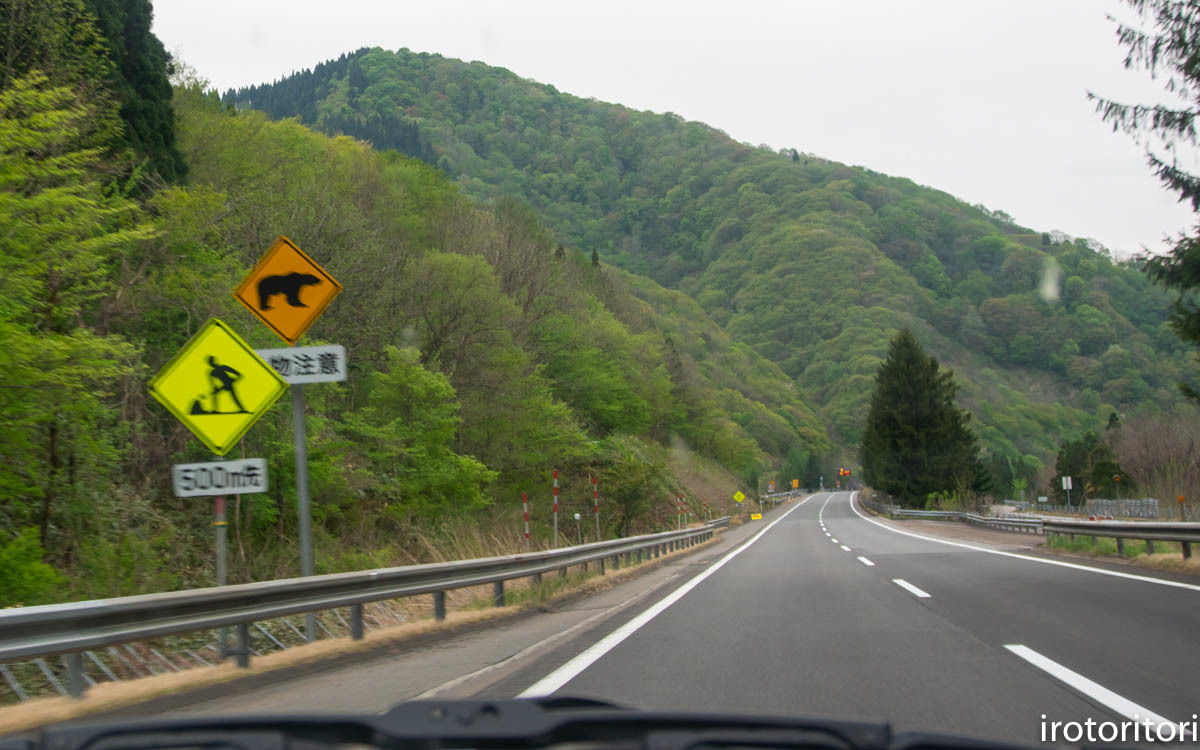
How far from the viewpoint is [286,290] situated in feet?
30.9

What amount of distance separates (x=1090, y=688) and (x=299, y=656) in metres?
6.02

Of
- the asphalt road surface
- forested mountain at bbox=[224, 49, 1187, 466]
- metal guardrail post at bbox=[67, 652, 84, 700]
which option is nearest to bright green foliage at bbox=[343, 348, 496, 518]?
the asphalt road surface

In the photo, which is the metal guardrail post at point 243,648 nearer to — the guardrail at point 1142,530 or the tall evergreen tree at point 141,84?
the guardrail at point 1142,530

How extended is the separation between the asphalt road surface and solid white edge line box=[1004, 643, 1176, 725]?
0.02 m

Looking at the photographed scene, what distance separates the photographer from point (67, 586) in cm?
1180

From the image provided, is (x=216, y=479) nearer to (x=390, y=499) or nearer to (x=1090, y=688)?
(x=1090, y=688)

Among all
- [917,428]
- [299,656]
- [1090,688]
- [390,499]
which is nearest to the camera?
[1090,688]

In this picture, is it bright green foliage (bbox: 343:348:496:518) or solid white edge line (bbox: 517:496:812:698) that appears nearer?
solid white edge line (bbox: 517:496:812:698)

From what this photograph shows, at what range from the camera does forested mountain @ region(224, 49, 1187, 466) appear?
118 meters

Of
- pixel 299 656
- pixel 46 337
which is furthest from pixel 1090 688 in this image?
pixel 46 337

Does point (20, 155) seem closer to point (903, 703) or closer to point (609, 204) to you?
point (903, 703)

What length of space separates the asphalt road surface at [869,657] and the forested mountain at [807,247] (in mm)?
88763

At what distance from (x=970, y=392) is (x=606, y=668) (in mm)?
127032

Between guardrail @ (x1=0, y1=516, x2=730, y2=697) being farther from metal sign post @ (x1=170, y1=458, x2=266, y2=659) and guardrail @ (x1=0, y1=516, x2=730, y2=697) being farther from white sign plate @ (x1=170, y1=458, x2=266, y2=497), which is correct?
white sign plate @ (x1=170, y1=458, x2=266, y2=497)
